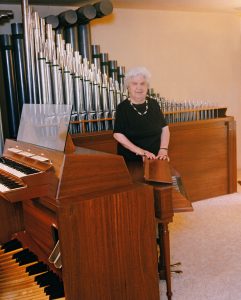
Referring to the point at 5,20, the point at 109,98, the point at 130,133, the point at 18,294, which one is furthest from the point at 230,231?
the point at 5,20

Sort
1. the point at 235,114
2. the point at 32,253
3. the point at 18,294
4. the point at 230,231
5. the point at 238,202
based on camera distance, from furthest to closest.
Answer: the point at 235,114
the point at 238,202
the point at 230,231
the point at 32,253
the point at 18,294

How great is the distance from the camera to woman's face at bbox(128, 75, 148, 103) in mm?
2570

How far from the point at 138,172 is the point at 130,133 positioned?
0.49 m

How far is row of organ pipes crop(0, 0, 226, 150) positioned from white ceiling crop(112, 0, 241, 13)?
54cm

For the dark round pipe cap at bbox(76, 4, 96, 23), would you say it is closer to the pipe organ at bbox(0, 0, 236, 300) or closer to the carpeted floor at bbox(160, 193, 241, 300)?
the pipe organ at bbox(0, 0, 236, 300)

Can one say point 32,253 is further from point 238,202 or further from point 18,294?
point 238,202

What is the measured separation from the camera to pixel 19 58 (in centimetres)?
312

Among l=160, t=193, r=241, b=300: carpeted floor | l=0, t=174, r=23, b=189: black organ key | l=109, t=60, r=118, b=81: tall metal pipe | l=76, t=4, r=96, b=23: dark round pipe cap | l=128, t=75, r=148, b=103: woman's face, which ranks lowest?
l=160, t=193, r=241, b=300: carpeted floor

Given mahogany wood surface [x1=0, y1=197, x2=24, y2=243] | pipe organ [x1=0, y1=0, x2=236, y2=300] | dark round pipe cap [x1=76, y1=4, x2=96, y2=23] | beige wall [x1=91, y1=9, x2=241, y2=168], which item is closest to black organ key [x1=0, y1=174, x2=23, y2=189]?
pipe organ [x1=0, y1=0, x2=236, y2=300]

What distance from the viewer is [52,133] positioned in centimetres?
206

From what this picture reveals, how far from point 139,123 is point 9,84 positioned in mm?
1234

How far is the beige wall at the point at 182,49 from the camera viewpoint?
4004mm

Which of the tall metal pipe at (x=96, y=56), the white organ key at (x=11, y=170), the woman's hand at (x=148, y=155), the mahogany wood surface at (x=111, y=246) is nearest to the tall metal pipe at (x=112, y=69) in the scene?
the tall metal pipe at (x=96, y=56)

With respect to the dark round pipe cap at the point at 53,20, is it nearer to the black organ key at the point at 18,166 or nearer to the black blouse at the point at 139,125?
the black blouse at the point at 139,125
